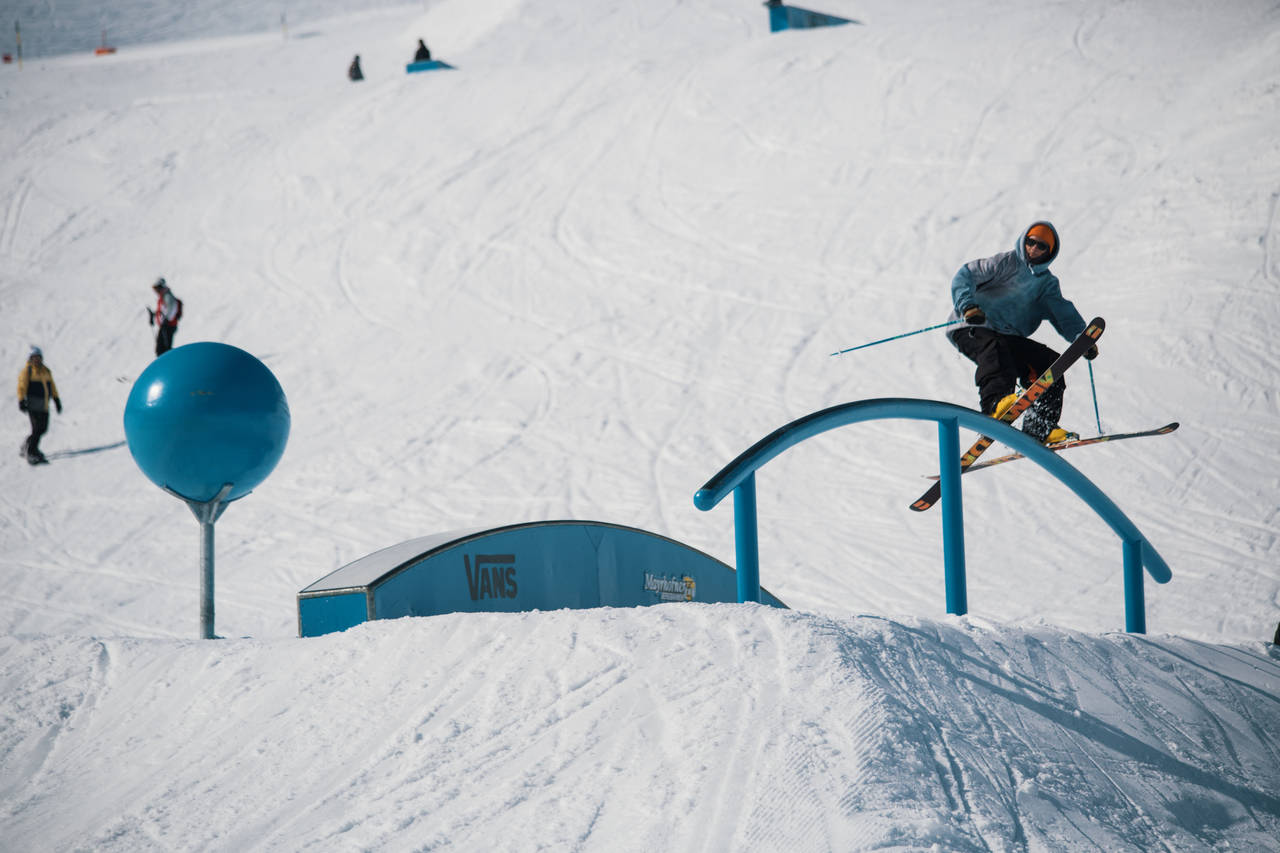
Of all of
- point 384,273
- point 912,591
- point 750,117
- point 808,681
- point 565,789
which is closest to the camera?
point 565,789

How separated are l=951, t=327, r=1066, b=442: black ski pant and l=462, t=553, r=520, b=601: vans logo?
3093 mm

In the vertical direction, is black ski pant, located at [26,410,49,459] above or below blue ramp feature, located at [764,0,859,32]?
below

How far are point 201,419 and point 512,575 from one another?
1.80 metres

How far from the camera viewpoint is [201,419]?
6012 millimetres

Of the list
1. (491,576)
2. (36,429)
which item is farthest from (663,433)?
(36,429)

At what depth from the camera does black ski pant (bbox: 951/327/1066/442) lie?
7094mm

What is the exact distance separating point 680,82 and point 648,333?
9.15 meters

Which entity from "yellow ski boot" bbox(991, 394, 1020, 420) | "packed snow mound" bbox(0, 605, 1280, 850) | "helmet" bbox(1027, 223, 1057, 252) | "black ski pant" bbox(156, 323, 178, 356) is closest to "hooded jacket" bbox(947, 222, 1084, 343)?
"helmet" bbox(1027, 223, 1057, 252)

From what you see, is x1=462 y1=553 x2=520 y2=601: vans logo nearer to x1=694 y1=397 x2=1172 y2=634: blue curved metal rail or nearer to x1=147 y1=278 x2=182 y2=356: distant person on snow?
x1=694 y1=397 x2=1172 y2=634: blue curved metal rail

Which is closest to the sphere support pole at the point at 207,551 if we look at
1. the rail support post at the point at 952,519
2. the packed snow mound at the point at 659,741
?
the packed snow mound at the point at 659,741

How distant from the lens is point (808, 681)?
3459mm

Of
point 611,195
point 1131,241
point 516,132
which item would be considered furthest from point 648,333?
point 516,132

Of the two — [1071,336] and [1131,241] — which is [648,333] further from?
[1071,336]

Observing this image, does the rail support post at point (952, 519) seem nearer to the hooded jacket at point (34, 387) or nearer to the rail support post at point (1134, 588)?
the rail support post at point (1134, 588)
